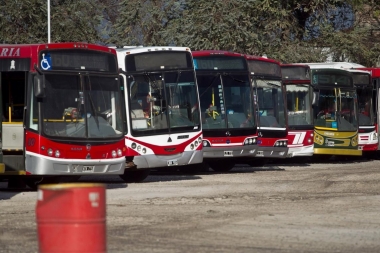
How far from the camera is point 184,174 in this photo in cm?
2609

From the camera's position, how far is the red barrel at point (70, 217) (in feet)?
25.3

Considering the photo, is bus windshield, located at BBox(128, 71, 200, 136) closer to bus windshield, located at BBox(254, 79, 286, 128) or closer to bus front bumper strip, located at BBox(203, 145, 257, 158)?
bus front bumper strip, located at BBox(203, 145, 257, 158)

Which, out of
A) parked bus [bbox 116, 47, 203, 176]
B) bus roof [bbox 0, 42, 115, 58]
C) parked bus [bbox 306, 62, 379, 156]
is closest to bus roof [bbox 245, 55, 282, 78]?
parked bus [bbox 116, 47, 203, 176]

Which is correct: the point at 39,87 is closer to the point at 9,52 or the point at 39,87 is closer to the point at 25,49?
the point at 25,49

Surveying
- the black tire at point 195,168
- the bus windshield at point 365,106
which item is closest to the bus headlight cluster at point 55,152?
the black tire at point 195,168

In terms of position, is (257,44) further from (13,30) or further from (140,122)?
(140,122)

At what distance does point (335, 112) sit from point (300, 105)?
199 cm

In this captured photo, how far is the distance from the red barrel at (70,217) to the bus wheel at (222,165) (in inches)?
773

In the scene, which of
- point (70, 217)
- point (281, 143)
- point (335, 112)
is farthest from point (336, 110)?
point (70, 217)

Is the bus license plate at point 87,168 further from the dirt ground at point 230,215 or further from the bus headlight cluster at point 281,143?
the bus headlight cluster at point 281,143

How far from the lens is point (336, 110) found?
32.8m

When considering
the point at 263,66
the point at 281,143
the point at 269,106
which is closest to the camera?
the point at 281,143

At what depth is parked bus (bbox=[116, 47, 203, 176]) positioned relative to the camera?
22266mm

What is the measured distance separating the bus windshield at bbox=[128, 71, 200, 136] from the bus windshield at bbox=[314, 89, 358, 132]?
939cm
